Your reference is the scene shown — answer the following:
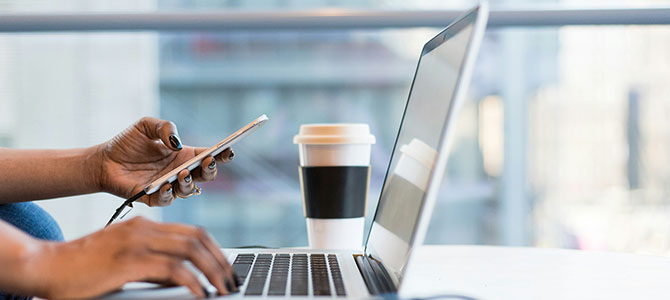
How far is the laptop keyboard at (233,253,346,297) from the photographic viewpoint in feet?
1.43

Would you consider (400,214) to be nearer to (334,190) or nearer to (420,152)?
(420,152)

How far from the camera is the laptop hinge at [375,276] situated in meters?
0.44

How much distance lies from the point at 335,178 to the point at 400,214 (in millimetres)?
216

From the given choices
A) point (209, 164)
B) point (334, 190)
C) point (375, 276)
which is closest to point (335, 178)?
point (334, 190)

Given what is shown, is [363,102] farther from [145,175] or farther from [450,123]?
[450,123]

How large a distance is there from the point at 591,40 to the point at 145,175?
2.62 metres

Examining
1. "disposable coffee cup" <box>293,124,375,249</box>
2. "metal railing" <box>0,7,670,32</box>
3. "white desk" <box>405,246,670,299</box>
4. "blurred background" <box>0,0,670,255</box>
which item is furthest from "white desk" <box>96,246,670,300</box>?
"blurred background" <box>0,0,670,255</box>

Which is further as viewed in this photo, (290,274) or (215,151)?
(215,151)

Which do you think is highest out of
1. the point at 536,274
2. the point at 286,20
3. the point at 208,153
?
the point at 286,20

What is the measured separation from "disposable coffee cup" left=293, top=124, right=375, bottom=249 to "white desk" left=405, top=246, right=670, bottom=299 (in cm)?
10

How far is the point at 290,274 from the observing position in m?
0.50

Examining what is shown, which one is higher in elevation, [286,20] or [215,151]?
[286,20]

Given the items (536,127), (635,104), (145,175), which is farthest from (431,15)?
(635,104)

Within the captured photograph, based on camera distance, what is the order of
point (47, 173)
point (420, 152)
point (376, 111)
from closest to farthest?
point (420, 152) → point (47, 173) → point (376, 111)
